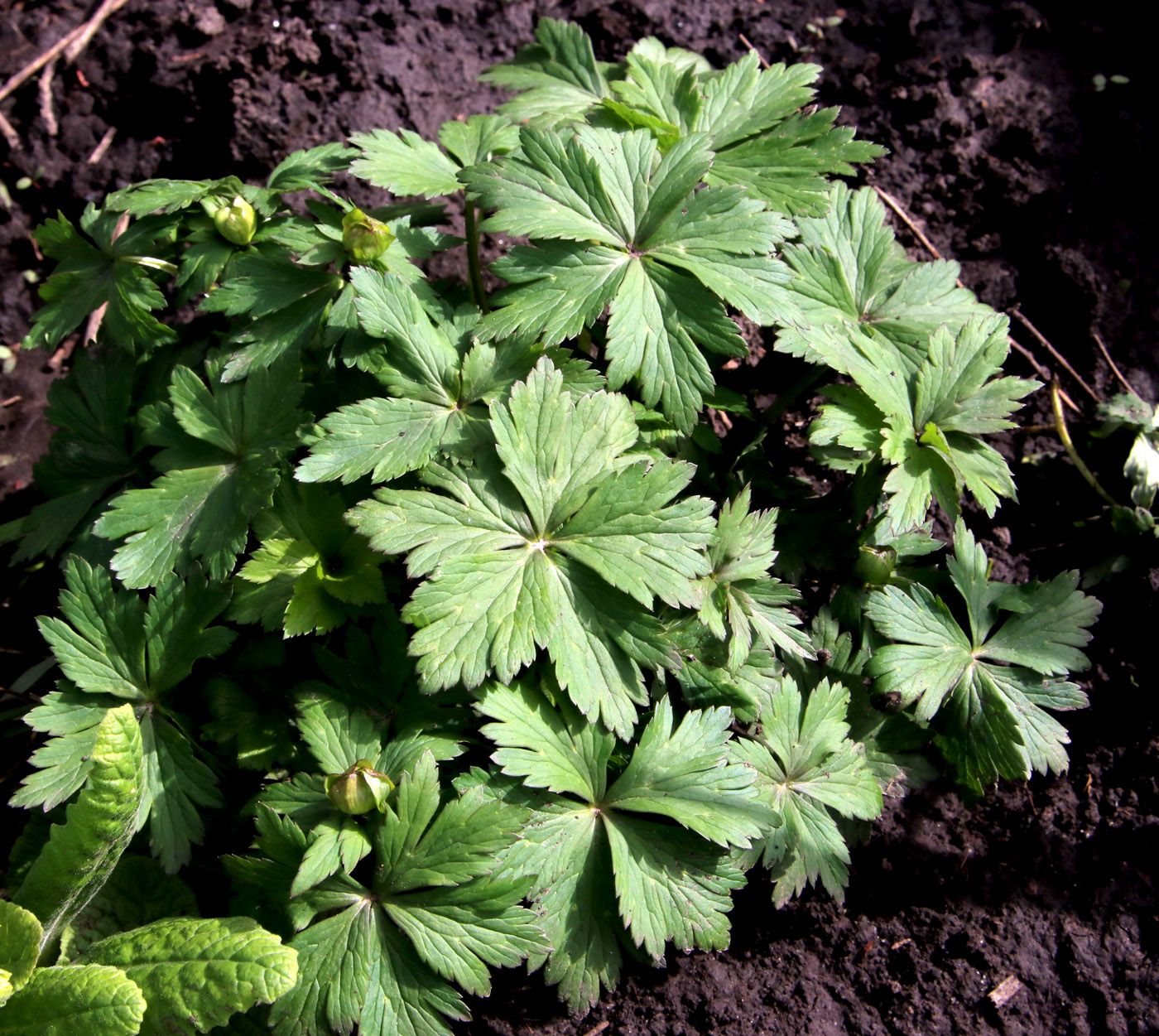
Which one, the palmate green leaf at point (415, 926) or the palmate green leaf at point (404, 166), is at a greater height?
the palmate green leaf at point (404, 166)

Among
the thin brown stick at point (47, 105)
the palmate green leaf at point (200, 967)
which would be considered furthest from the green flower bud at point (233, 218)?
the thin brown stick at point (47, 105)

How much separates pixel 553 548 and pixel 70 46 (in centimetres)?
307

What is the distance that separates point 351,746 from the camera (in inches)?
77.1

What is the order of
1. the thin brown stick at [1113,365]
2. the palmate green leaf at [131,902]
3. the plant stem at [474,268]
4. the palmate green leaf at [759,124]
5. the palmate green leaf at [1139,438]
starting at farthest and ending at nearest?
the thin brown stick at [1113,365]
the palmate green leaf at [1139,438]
the plant stem at [474,268]
the palmate green leaf at [759,124]
the palmate green leaf at [131,902]

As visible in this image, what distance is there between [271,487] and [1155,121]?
316cm

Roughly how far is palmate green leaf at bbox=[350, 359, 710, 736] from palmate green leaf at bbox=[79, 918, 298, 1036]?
0.60 meters

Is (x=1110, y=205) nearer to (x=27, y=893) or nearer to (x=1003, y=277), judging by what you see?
(x=1003, y=277)

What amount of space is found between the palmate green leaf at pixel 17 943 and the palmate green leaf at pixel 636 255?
5.23 ft

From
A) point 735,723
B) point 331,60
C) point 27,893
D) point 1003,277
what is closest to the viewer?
point 27,893

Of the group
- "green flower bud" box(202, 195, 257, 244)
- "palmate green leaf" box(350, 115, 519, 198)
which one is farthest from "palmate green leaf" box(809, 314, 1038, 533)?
"green flower bud" box(202, 195, 257, 244)

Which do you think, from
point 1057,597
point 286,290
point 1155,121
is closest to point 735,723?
point 1057,597

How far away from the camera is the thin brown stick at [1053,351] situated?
115 inches

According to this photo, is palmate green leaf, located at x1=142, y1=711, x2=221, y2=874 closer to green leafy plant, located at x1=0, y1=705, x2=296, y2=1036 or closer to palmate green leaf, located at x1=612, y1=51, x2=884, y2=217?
green leafy plant, located at x1=0, y1=705, x2=296, y2=1036

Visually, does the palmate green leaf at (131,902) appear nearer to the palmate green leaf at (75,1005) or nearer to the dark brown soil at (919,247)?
the palmate green leaf at (75,1005)
